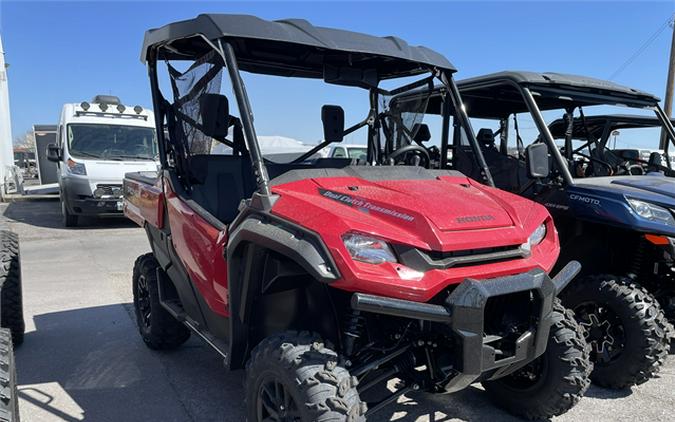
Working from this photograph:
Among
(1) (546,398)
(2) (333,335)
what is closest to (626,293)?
(1) (546,398)

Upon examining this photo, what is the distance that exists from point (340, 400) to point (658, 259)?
9.05 feet

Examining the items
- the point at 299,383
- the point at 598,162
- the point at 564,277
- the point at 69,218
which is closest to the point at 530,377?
the point at 564,277

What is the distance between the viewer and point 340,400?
210 cm

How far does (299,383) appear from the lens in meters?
2.15

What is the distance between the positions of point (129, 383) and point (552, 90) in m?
4.03

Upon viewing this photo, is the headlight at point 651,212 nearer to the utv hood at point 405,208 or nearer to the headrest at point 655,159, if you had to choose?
the utv hood at point 405,208

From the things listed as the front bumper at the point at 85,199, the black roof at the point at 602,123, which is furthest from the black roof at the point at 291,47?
the front bumper at the point at 85,199

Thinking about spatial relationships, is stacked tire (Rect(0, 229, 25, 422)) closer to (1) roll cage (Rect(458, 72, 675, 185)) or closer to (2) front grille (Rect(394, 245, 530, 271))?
(2) front grille (Rect(394, 245, 530, 271))

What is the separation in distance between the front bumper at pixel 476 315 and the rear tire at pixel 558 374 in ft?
1.10

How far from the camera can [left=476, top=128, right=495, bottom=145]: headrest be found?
18.2ft

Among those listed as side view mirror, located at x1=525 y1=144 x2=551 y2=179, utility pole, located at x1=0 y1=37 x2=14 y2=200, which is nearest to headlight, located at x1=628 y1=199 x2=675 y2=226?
side view mirror, located at x1=525 y1=144 x2=551 y2=179

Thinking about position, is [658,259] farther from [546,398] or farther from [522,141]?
[522,141]

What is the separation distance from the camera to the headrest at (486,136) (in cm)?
556

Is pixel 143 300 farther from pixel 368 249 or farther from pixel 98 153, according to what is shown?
pixel 98 153
